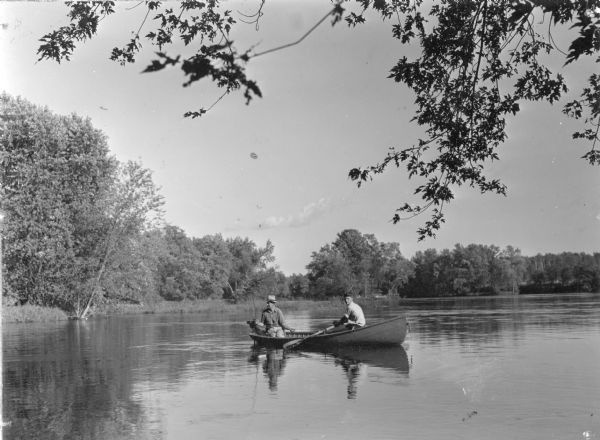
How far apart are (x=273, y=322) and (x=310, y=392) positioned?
9122 mm

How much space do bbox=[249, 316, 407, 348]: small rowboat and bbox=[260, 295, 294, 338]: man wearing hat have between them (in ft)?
1.15

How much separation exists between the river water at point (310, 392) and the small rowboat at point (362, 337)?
0.38 meters

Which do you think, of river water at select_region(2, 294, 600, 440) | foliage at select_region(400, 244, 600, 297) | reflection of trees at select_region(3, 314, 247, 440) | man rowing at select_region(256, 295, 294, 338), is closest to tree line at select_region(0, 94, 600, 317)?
reflection of trees at select_region(3, 314, 247, 440)

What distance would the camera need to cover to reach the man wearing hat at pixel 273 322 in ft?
71.9

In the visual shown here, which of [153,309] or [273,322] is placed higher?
[273,322]

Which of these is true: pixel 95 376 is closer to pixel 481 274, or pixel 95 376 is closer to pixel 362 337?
pixel 362 337

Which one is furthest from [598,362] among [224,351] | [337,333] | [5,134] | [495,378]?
[5,134]

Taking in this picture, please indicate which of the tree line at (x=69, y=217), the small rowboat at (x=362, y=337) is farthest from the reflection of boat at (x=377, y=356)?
the tree line at (x=69, y=217)

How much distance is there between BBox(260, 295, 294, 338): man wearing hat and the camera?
2192 cm

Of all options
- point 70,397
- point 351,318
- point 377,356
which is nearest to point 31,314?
point 351,318

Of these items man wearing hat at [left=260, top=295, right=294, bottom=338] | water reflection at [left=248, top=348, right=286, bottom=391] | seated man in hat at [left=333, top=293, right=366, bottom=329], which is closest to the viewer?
water reflection at [left=248, top=348, right=286, bottom=391]

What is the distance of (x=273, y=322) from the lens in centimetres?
2225

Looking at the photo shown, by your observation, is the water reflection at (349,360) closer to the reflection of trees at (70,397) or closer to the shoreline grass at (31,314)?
the reflection of trees at (70,397)

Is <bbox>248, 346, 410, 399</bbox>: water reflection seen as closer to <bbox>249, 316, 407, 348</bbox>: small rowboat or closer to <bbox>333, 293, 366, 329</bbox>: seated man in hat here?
<bbox>249, 316, 407, 348</bbox>: small rowboat
